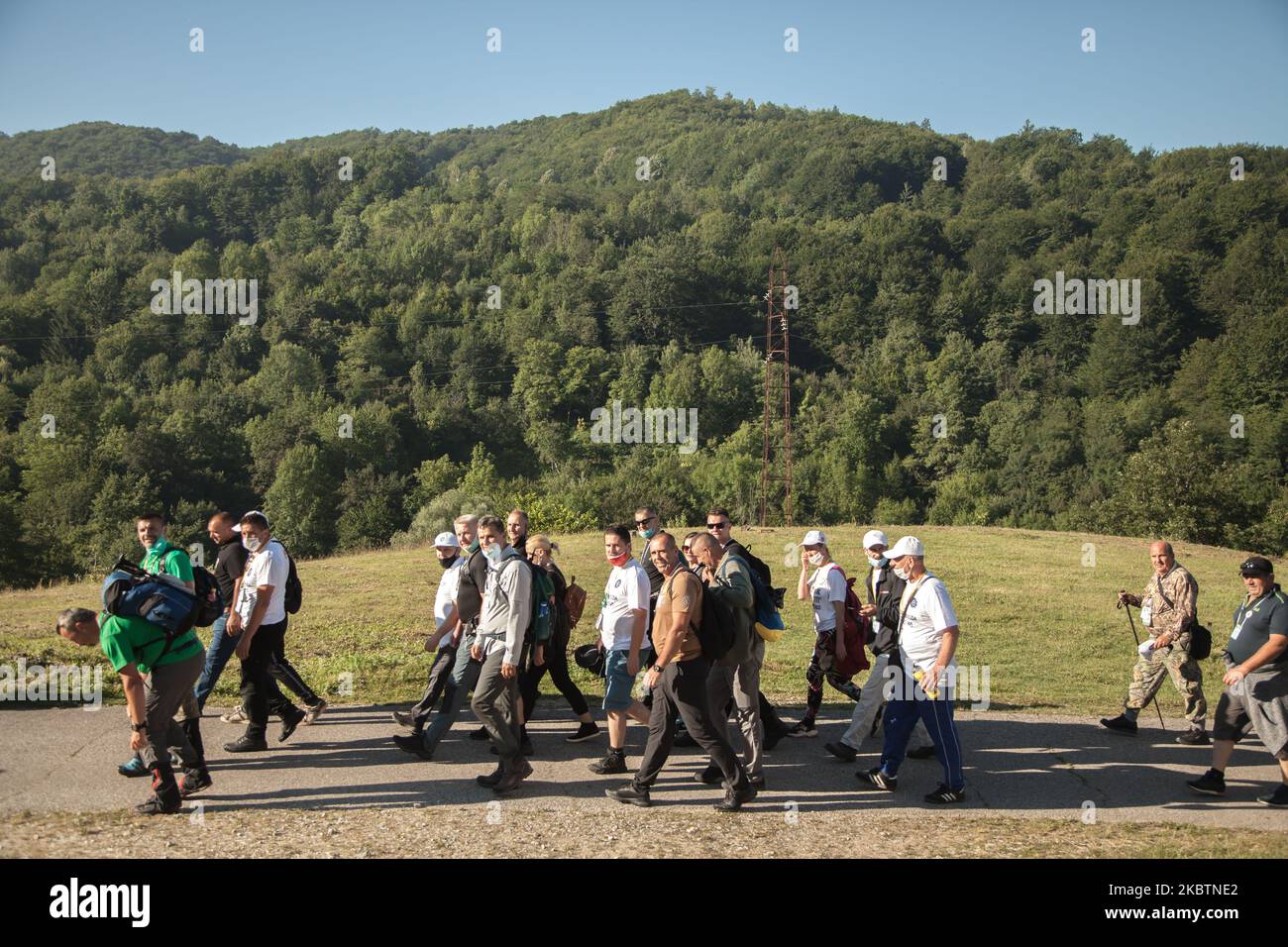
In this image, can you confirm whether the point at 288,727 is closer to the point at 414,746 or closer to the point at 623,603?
the point at 414,746

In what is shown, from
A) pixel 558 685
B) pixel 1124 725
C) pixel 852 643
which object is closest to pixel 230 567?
pixel 558 685

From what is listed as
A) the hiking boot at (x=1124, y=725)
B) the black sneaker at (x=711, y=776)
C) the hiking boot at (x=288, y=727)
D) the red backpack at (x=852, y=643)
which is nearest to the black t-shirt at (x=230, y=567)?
the hiking boot at (x=288, y=727)

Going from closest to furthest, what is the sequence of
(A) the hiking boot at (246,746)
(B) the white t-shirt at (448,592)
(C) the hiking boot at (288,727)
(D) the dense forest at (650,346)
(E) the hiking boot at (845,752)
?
(A) the hiking boot at (246,746) → (E) the hiking boot at (845,752) → (C) the hiking boot at (288,727) → (B) the white t-shirt at (448,592) → (D) the dense forest at (650,346)

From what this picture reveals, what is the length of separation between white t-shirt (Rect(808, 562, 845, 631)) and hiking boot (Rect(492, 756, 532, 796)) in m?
2.94

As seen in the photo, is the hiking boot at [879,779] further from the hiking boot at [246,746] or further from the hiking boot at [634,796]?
the hiking boot at [246,746]

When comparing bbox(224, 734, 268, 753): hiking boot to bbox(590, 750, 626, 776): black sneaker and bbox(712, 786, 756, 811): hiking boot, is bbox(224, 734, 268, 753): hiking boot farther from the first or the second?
bbox(712, 786, 756, 811): hiking boot

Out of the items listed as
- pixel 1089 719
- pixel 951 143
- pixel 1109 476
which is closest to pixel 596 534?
pixel 1089 719

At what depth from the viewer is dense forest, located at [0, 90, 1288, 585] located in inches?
2512

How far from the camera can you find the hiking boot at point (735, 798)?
780cm

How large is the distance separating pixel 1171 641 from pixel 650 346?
277ft

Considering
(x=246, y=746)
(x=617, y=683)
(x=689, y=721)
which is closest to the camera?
(x=689, y=721)

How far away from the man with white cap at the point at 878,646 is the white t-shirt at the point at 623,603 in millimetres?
1869

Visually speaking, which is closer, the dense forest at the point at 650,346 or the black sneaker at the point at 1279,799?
the black sneaker at the point at 1279,799

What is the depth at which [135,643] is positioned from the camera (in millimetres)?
7180
